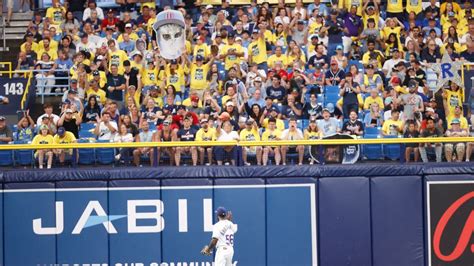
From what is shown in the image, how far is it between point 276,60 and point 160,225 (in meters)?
5.93

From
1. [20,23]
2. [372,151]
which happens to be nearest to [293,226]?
[372,151]

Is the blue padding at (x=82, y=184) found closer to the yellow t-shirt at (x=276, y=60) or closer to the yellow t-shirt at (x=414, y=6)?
the yellow t-shirt at (x=276, y=60)

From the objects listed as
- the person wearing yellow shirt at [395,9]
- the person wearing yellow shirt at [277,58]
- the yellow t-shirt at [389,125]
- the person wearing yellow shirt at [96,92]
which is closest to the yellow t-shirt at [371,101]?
the yellow t-shirt at [389,125]

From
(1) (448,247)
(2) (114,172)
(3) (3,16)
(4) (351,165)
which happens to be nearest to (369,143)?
(4) (351,165)

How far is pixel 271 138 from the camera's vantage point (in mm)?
24078

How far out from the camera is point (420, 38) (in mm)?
28094

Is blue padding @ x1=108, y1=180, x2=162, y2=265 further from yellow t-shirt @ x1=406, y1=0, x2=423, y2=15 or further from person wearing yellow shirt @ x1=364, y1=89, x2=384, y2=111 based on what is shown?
yellow t-shirt @ x1=406, y1=0, x2=423, y2=15

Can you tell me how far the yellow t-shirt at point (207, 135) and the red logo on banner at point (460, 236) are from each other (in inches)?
177

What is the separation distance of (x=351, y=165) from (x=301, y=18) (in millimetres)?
6660

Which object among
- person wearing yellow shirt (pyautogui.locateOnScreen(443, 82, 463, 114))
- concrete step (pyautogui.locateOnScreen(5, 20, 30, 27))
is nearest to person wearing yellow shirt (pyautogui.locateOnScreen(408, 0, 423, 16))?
person wearing yellow shirt (pyautogui.locateOnScreen(443, 82, 463, 114))

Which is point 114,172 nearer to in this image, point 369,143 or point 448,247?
point 369,143

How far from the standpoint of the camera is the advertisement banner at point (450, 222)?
22.9 metres

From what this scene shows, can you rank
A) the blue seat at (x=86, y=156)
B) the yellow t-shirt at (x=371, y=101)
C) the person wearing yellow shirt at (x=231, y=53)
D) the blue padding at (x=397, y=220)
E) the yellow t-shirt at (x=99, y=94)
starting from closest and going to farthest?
the blue padding at (x=397, y=220) < the blue seat at (x=86, y=156) < the yellow t-shirt at (x=371, y=101) < the yellow t-shirt at (x=99, y=94) < the person wearing yellow shirt at (x=231, y=53)

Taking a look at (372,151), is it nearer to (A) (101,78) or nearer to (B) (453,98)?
(B) (453,98)
